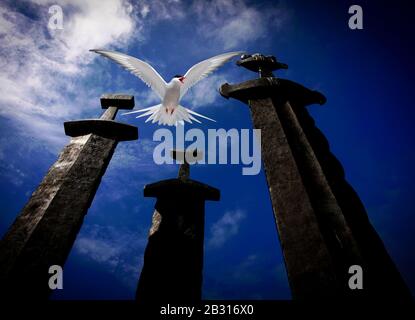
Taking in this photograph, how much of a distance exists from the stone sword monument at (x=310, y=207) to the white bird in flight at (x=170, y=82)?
283cm

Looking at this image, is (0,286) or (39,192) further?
(39,192)

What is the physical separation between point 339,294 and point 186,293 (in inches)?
119

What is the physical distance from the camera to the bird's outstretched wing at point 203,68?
249 inches

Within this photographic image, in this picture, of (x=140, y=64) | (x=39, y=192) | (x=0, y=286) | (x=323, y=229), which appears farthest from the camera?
(x=140, y=64)

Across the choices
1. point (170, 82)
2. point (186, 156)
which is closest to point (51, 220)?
point (186, 156)

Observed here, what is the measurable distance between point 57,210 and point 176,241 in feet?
8.27

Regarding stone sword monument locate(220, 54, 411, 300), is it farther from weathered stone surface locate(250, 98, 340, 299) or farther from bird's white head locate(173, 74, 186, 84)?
bird's white head locate(173, 74, 186, 84)

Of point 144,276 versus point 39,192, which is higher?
point 39,192

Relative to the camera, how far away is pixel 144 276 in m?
4.22

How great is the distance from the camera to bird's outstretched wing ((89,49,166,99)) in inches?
211

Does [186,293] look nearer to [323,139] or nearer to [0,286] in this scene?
[0,286]

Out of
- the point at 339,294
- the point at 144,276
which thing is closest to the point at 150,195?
the point at 144,276

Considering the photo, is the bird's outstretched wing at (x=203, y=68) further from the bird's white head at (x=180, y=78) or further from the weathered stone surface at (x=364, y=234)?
the weathered stone surface at (x=364, y=234)
